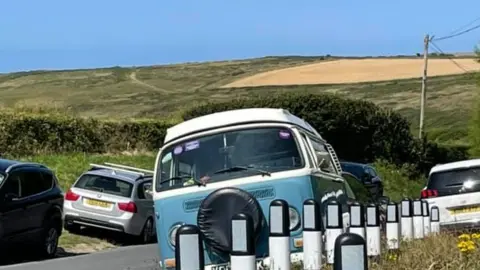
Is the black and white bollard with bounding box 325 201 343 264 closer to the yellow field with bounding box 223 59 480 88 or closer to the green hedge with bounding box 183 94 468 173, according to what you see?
the green hedge with bounding box 183 94 468 173

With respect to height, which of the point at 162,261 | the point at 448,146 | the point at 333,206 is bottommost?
the point at 448,146

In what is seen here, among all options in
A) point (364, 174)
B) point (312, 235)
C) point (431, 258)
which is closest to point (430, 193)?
point (431, 258)

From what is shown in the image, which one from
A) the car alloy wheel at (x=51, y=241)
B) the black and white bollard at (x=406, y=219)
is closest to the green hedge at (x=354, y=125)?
the car alloy wheel at (x=51, y=241)

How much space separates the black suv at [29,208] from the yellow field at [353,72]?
52.4 meters

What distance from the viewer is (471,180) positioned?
740 inches

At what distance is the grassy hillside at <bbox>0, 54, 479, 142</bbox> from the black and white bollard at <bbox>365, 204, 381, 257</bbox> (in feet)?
147

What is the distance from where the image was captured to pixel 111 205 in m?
22.5

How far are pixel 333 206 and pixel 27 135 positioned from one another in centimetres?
2346

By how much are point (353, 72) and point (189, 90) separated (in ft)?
42.9

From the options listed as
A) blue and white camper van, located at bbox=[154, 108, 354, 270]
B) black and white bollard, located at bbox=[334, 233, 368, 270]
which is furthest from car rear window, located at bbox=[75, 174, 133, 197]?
black and white bollard, located at bbox=[334, 233, 368, 270]

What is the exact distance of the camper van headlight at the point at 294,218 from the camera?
35.2ft

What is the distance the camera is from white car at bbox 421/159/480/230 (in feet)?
60.9

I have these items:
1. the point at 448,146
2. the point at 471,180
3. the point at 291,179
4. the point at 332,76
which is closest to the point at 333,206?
the point at 291,179

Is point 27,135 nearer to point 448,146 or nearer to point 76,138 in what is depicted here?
point 76,138
